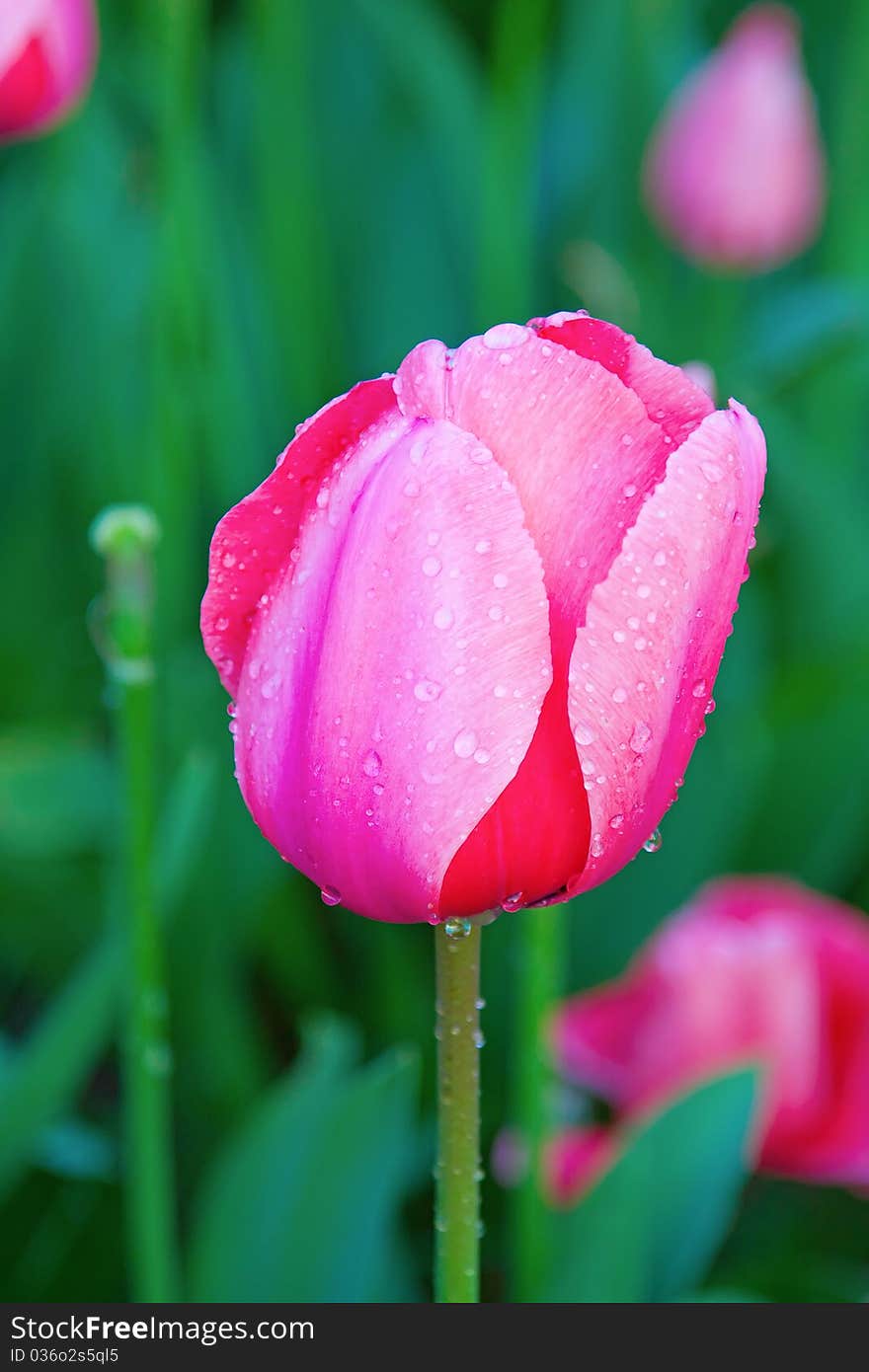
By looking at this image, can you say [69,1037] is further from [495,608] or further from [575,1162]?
[495,608]

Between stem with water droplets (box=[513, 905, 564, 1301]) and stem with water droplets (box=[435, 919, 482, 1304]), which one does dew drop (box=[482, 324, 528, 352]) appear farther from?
stem with water droplets (box=[513, 905, 564, 1301])

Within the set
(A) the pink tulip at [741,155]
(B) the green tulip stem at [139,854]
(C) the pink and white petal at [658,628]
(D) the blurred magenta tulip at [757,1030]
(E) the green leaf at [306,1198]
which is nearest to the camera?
(C) the pink and white petal at [658,628]

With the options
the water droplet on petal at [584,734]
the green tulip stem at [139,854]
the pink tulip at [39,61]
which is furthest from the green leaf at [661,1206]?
the pink tulip at [39,61]

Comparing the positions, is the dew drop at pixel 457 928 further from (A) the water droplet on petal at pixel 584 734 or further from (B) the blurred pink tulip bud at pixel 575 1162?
(B) the blurred pink tulip bud at pixel 575 1162

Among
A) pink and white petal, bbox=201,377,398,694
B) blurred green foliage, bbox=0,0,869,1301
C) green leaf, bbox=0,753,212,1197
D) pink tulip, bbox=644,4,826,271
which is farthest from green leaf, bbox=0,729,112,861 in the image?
pink tulip, bbox=644,4,826,271

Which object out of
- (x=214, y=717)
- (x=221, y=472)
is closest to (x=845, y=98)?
(x=221, y=472)

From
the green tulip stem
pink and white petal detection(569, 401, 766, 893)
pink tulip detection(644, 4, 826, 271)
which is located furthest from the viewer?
pink tulip detection(644, 4, 826, 271)
